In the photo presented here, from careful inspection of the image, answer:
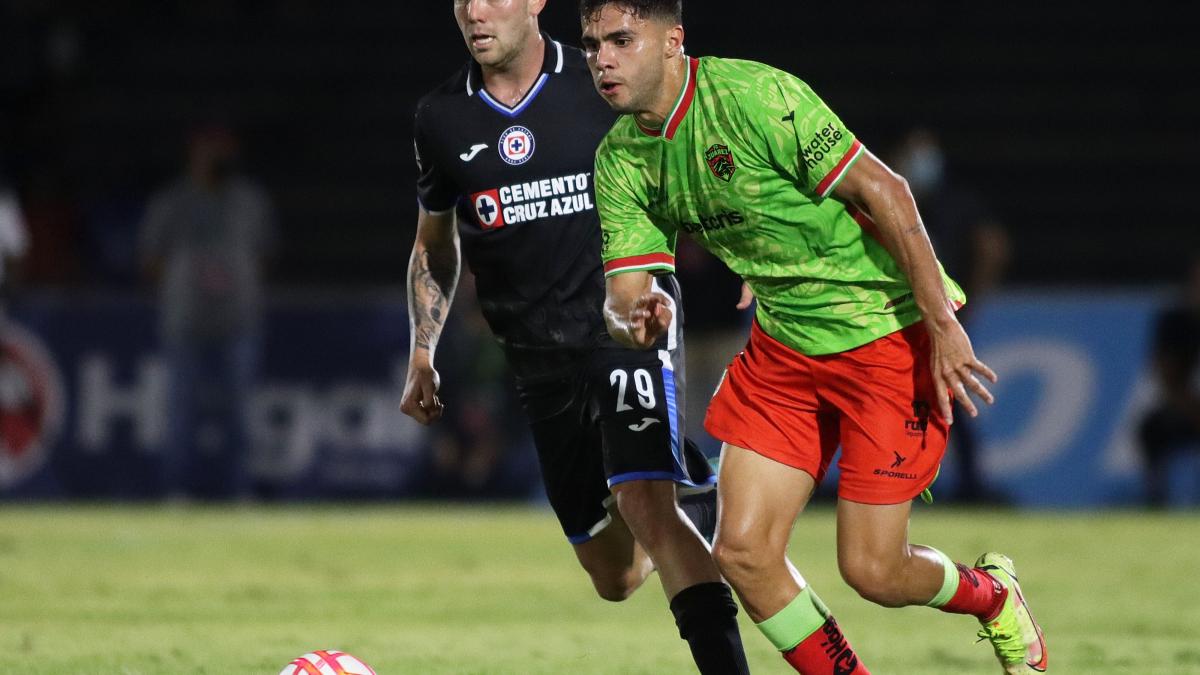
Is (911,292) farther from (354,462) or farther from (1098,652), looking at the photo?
(354,462)

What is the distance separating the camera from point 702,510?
618 centimetres

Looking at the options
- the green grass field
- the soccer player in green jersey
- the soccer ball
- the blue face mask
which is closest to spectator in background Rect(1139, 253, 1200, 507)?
the green grass field

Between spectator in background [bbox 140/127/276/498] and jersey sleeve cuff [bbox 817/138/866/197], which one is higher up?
jersey sleeve cuff [bbox 817/138/866/197]

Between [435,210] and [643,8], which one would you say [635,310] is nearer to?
[643,8]

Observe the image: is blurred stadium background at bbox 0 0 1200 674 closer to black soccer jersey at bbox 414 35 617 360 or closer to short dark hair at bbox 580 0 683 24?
black soccer jersey at bbox 414 35 617 360

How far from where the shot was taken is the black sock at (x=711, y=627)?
5367 millimetres

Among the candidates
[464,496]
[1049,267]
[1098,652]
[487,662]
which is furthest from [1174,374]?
[487,662]

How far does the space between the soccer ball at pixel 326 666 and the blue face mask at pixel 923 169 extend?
8.40 meters

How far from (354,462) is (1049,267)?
21.5 feet

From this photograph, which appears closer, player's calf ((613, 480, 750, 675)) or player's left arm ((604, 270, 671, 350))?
player's left arm ((604, 270, 671, 350))

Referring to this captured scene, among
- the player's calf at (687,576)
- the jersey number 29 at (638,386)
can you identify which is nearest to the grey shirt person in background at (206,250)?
the jersey number 29 at (638,386)

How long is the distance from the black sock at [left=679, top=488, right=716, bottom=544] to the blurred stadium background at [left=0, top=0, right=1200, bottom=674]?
66 cm

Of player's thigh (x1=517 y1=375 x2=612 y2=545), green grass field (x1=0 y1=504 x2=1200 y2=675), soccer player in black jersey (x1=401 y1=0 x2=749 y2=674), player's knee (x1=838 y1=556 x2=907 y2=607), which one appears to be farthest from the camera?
green grass field (x1=0 y1=504 x2=1200 y2=675)

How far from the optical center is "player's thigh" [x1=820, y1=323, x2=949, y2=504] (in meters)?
5.30
